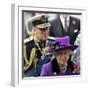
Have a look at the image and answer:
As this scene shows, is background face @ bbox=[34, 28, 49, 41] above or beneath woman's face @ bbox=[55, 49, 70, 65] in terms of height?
above

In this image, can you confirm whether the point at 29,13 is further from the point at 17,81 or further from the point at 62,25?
the point at 17,81

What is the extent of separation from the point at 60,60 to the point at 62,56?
0.02 meters

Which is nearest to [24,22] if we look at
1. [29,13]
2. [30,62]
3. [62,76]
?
[29,13]

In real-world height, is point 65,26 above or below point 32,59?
above

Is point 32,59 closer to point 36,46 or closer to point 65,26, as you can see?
point 36,46

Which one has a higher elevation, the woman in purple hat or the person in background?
the person in background

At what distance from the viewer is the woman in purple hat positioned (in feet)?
3.88

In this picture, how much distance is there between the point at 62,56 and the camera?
3.95ft

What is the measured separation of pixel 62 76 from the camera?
1203 millimetres

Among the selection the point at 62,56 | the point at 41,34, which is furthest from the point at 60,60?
the point at 41,34

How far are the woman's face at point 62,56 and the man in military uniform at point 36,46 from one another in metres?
0.05

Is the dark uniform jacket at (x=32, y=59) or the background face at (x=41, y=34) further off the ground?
the background face at (x=41, y=34)

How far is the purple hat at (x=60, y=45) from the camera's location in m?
1.19

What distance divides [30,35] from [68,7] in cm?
19
